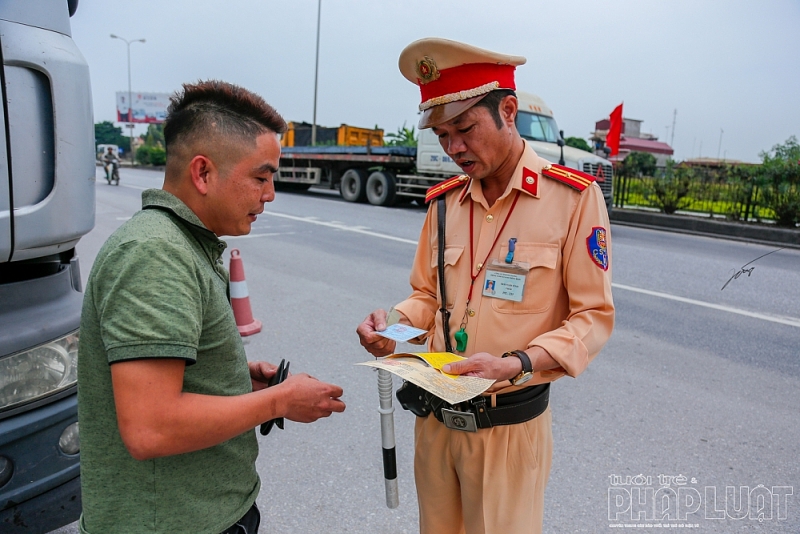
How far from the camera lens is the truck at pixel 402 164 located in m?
12.0

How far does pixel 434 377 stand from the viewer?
4.61 ft

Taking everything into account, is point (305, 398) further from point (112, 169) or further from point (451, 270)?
point (112, 169)

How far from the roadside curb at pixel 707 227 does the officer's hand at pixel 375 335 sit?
10.2 meters

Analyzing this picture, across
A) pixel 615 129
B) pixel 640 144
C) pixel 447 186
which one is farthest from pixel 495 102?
pixel 640 144

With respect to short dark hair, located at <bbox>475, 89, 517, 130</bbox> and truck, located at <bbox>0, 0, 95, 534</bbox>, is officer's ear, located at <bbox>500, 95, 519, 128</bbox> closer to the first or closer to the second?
short dark hair, located at <bbox>475, 89, 517, 130</bbox>

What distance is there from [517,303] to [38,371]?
1.53 metres

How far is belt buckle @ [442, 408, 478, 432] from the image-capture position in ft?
5.38

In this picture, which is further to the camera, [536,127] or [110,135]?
[110,135]

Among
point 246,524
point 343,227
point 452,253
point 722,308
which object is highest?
point 452,253

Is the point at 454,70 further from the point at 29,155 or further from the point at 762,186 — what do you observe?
the point at 762,186

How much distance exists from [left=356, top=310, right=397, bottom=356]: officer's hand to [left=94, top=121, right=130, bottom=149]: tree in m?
84.2

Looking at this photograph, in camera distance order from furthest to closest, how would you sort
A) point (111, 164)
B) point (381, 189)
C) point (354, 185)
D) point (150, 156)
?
point (150, 156) → point (111, 164) → point (354, 185) → point (381, 189)

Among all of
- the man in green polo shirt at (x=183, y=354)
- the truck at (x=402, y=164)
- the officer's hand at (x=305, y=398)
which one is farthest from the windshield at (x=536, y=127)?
the officer's hand at (x=305, y=398)

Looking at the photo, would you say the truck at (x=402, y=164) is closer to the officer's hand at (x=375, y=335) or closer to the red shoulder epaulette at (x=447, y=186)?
the red shoulder epaulette at (x=447, y=186)
